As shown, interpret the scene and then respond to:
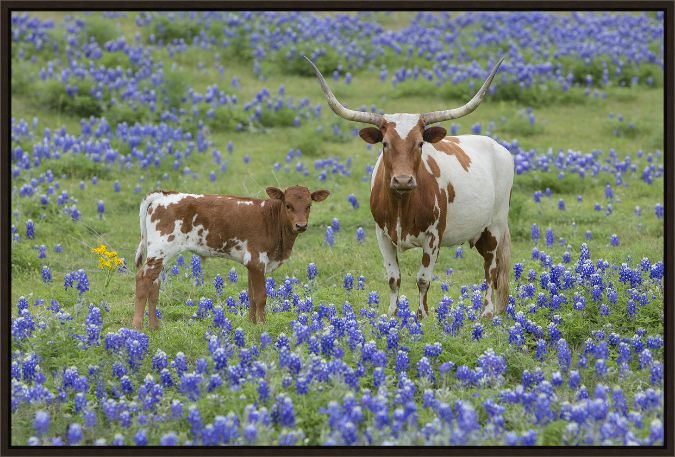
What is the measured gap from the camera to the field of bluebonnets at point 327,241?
7.64 meters

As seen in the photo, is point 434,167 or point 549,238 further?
point 549,238

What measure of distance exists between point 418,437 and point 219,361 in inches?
71.8

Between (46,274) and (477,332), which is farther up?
(477,332)

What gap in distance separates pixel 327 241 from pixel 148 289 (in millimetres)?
3713

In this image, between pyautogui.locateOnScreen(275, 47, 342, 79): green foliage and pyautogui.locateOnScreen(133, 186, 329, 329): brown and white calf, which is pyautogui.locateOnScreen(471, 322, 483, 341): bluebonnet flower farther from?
pyautogui.locateOnScreen(275, 47, 342, 79): green foliage

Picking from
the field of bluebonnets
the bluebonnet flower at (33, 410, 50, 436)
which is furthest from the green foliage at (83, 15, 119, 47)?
→ the bluebonnet flower at (33, 410, 50, 436)

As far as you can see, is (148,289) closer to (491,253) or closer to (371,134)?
(371,134)

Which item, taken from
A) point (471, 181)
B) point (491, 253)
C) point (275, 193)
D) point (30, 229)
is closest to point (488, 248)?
point (491, 253)

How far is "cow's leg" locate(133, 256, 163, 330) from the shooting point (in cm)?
972

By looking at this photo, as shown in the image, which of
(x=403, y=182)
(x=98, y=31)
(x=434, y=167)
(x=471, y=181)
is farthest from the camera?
(x=98, y=31)

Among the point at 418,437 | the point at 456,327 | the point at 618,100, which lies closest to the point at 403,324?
the point at 456,327

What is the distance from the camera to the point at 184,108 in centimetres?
1900

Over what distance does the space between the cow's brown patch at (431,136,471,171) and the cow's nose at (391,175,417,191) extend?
1.44 metres

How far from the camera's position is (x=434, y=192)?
10125 mm
